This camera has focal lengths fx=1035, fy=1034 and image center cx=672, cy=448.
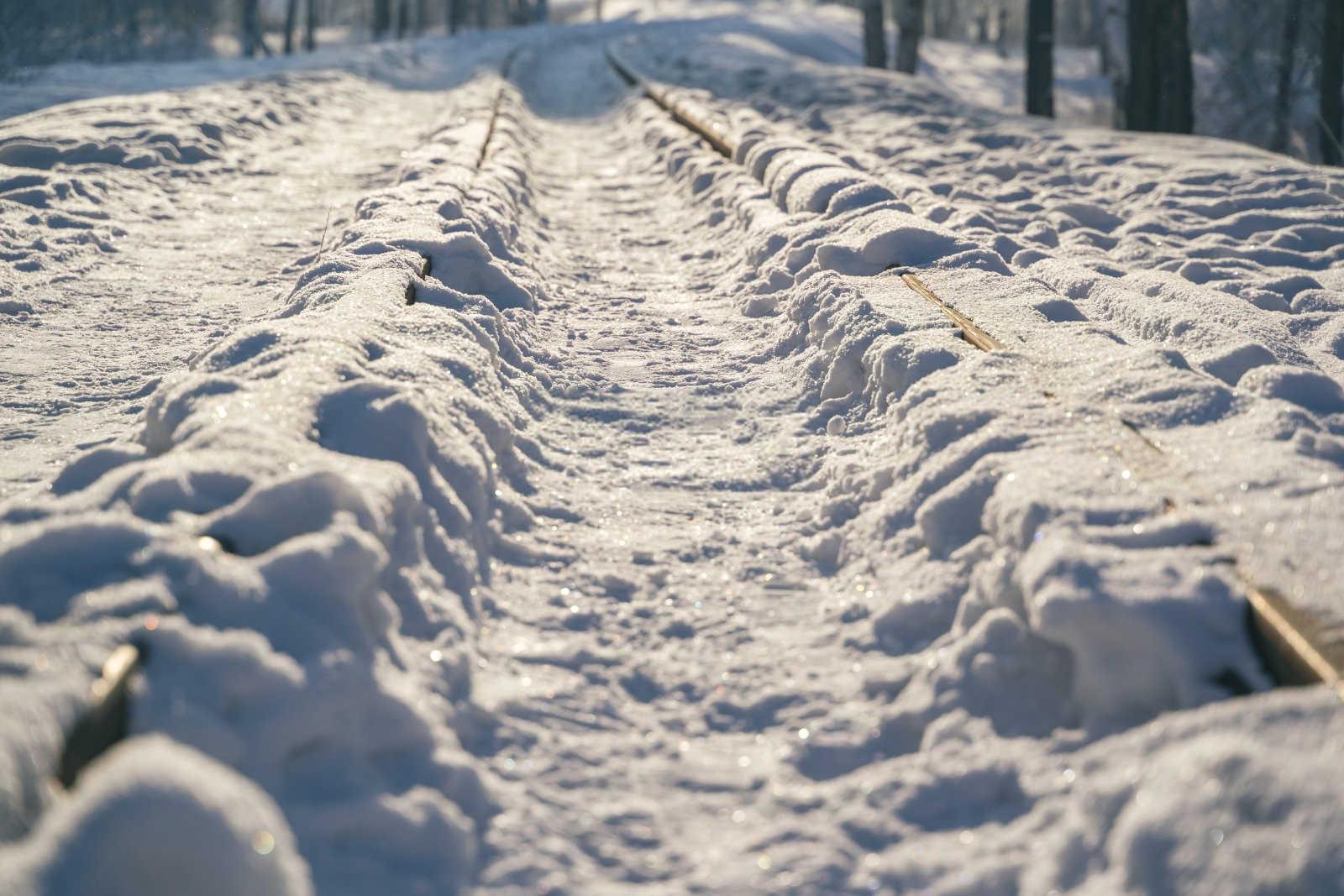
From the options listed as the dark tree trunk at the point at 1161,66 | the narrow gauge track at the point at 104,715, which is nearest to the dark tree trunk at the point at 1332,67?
the dark tree trunk at the point at 1161,66

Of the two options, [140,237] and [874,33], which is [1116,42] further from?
[140,237]

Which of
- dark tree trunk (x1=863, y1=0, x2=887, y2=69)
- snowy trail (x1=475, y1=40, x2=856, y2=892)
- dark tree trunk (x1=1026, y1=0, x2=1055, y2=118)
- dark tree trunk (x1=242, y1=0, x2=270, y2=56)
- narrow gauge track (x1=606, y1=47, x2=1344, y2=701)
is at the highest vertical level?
dark tree trunk (x1=242, y1=0, x2=270, y2=56)

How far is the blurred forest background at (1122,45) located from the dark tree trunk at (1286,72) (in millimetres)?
33

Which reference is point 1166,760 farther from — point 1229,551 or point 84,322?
point 84,322

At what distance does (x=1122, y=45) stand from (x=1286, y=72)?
5.90 metres

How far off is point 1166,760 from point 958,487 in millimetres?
989

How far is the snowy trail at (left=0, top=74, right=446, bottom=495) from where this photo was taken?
391 cm

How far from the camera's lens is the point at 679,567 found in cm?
272

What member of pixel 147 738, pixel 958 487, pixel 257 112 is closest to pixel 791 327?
pixel 958 487

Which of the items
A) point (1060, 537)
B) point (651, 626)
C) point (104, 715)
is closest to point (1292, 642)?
point (1060, 537)

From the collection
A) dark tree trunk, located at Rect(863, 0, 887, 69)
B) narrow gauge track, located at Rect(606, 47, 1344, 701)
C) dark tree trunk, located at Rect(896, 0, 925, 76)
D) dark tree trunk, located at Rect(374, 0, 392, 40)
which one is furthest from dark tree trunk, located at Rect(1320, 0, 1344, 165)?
dark tree trunk, located at Rect(374, 0, 392, 40)

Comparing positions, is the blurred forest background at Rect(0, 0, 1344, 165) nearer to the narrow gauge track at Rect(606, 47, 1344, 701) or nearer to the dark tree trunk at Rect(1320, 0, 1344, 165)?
the dark tree trunk at Rect(1320, 0, 1344, 165)

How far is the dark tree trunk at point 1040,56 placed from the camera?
43.0ft

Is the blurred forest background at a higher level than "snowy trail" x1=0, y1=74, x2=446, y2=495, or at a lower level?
higher
